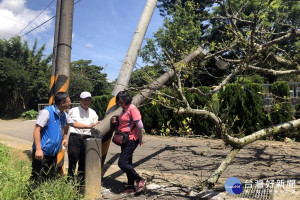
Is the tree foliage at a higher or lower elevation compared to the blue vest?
higher

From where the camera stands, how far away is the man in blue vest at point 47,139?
9.92 feet

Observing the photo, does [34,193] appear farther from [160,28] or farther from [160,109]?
[160,28]

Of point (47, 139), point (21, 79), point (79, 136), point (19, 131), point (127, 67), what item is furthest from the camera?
point (21, 79)

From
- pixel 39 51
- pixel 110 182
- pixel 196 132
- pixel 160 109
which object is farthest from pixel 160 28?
pixel 110 182

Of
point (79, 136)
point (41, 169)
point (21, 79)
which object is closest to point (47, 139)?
point (41, 169)

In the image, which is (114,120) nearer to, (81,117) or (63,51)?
(81,117)

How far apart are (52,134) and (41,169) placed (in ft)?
1.57

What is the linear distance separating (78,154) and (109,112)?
850 millimetres

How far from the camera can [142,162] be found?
589 centimetres

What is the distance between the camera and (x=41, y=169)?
3.17 meters

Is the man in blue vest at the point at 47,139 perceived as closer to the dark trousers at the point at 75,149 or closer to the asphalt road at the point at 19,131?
the dark trousers at the point at 75,149

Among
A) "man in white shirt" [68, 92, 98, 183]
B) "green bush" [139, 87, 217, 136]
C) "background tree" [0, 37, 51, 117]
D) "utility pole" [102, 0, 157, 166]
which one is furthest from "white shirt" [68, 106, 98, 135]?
"background tree" [0, 37, 51, 117]

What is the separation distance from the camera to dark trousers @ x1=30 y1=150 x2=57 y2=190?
318cm

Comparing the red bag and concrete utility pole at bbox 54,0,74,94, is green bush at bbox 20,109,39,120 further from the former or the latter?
the red bag
